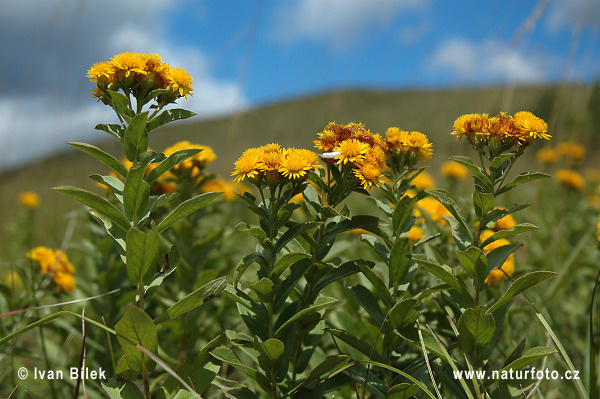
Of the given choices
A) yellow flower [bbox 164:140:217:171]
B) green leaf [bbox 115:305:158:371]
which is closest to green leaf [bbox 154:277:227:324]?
green leaf [bbox 115:305:158:371]

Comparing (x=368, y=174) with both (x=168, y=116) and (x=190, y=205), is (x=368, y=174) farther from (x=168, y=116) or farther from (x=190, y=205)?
(x=168, y=116)

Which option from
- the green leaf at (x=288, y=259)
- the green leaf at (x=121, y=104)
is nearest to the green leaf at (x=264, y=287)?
the green leaf at (x=288, y=259)

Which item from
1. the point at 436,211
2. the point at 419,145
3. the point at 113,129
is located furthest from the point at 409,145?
the point at 113,129

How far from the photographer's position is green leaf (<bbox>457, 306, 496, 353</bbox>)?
1.38 meters

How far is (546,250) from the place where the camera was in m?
4.15

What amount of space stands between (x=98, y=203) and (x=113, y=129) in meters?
0.29

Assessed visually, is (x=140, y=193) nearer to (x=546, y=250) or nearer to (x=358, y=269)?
(x=358, y=269)

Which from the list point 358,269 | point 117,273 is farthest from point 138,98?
point 117,273

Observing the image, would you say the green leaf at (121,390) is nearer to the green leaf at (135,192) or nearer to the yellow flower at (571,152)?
the green leaf at (135,192)

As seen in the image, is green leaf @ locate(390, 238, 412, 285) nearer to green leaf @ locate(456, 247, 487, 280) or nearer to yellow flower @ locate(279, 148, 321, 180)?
green leaf @ locate(456, 247, 487, 280)

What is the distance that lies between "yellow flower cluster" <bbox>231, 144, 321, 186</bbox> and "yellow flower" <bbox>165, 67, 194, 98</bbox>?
300mm

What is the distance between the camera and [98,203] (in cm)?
136

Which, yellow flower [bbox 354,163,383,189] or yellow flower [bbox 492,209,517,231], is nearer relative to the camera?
yellow flower [bbox 354,163,383,189]

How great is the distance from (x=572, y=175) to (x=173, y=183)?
4.39 meters
